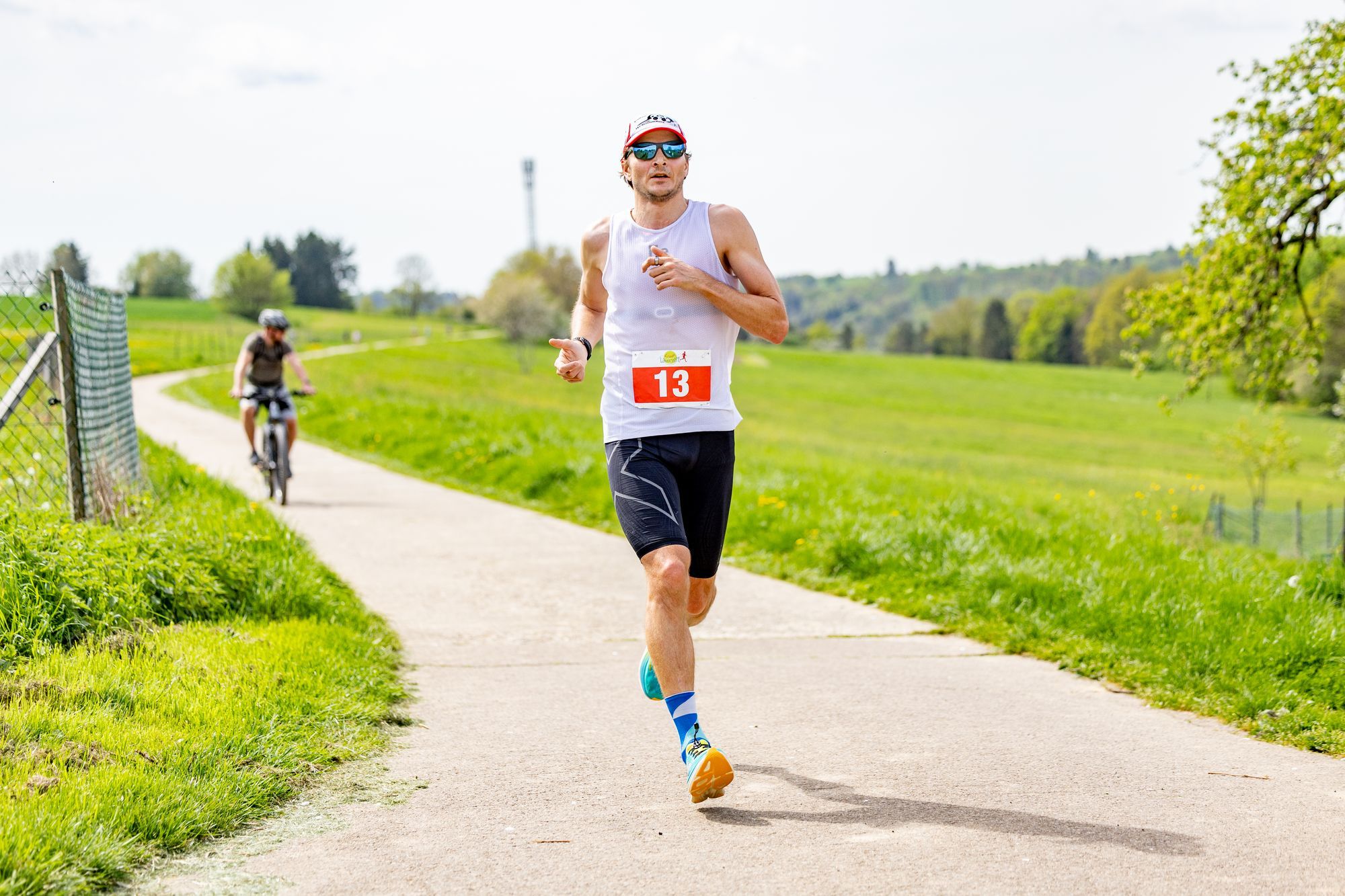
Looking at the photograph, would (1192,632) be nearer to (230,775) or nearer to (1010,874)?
(1010,874)

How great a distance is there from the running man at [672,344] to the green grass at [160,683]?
1.40 m

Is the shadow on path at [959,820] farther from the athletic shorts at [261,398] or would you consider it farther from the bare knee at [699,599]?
the athletic shorts at [261,398]

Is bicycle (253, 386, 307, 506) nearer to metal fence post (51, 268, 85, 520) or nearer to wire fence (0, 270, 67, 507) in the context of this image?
wire fence (0, 270, 67, 507)

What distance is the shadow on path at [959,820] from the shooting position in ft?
11.7

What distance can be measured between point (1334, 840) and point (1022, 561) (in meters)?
4.35

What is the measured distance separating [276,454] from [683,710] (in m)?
8.88

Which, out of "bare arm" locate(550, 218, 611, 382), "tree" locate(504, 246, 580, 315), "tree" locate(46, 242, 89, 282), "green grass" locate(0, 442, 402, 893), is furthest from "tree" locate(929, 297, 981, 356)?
"bare arm" locate(550, 218, 611, 382)

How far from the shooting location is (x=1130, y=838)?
3.59 m

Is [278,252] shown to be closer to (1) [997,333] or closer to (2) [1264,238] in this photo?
(1) [997,333]

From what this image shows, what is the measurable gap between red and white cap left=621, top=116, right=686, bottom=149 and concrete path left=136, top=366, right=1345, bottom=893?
87.6 inches

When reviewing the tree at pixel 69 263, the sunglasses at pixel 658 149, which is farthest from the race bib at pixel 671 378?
the tree at pixel 69 263

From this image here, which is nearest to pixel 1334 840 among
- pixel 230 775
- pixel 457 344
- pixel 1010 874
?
pixel 1010 874

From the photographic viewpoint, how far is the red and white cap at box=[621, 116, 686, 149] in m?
4.43

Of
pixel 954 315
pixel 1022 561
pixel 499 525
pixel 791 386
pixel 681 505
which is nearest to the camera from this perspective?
pixel 681 505
